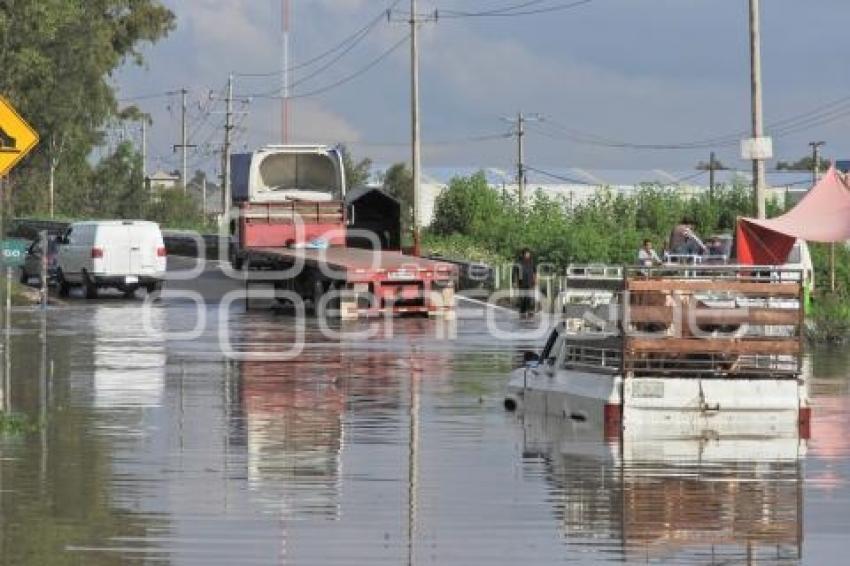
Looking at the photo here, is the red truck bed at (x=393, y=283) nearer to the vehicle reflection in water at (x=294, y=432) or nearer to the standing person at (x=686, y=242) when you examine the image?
the standing person at (x=686, y=242)

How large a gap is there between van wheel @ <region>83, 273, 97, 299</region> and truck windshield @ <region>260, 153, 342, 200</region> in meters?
4.68

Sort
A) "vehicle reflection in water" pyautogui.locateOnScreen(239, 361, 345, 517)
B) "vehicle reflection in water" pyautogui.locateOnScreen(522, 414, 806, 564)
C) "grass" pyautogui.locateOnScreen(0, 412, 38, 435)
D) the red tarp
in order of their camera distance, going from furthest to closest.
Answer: the red tarp < "grass" pyautogui.locateOnScreen(0, 412, 38, 435) < "vehicle reflection in water" pyautogui.locateOnScreen(239, 361, 345, 517) < "vehicle reflection in water" pyautogui.locateOnScreen(522, 414, 806, 564)

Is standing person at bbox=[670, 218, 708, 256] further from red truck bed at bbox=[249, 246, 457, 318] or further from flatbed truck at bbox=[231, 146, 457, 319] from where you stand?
flatbed truck at bbox=[231, 146, 457, 319]

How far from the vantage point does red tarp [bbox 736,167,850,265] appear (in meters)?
29.8

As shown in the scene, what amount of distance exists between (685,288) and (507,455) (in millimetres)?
2927

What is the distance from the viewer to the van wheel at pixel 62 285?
49.4 meters

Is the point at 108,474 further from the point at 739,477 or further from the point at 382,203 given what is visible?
the point at 382,203

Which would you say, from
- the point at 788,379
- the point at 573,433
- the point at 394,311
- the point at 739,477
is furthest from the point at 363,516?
the point at 394,311

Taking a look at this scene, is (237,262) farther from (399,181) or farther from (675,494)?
(399,181)

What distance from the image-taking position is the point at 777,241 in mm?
30641

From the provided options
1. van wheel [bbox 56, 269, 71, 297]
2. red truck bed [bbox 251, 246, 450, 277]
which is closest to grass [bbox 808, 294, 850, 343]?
red truck bed [bbox 251, 246, 450, 277]

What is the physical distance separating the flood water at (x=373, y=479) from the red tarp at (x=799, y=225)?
4434 millimetres

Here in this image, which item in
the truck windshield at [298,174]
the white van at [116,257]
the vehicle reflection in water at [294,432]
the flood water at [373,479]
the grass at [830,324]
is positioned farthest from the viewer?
the white van at [116,257]

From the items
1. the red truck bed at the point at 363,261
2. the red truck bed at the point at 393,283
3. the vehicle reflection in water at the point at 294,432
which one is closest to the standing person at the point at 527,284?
the red truck bed at the point at 363,261
